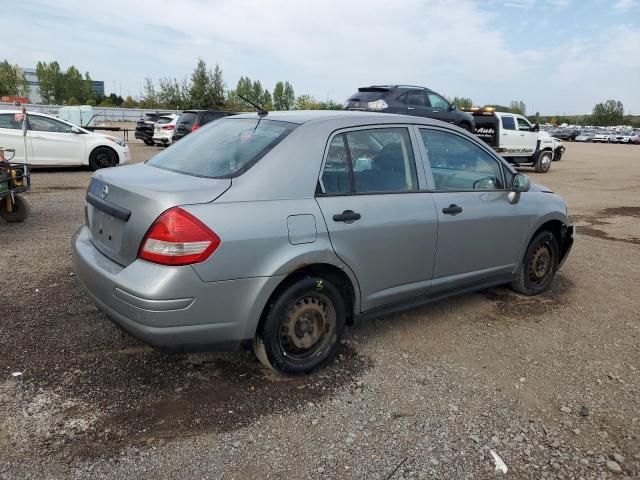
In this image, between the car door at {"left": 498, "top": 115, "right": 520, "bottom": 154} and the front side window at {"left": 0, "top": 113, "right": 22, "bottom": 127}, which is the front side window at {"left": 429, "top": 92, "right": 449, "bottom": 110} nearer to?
the car door at {"left": 498, "top": 115, "right": 520, "bottom": 154}

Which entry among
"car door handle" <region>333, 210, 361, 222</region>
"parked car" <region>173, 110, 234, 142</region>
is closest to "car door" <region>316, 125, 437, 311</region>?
"car door handle" <region>333, 210, 361, 222</region>

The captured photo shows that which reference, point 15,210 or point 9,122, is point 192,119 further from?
point 15,210

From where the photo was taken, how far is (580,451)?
111 inches

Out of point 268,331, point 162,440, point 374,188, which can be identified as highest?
point 374,188

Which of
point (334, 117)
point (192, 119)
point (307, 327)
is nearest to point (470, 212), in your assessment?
point (334, 117)

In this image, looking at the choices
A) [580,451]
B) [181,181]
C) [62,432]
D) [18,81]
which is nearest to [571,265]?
[580,451]

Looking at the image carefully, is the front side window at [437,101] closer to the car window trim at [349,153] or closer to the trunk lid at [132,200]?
the car window trim at [349,153]

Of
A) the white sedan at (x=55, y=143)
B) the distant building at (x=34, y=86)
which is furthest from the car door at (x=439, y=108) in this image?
the distant building at (x=34, y=86)

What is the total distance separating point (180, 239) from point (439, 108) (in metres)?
14.2

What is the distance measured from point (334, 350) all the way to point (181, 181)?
57.9 inches

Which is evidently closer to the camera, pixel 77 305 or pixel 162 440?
pixel 162 440

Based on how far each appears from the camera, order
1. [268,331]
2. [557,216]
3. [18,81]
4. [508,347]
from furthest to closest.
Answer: [18,81] < [557,216] < [508,347] < [268,331]

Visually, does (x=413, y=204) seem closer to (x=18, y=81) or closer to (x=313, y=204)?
(x=313, y=204)

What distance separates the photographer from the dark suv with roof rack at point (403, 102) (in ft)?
48.1
